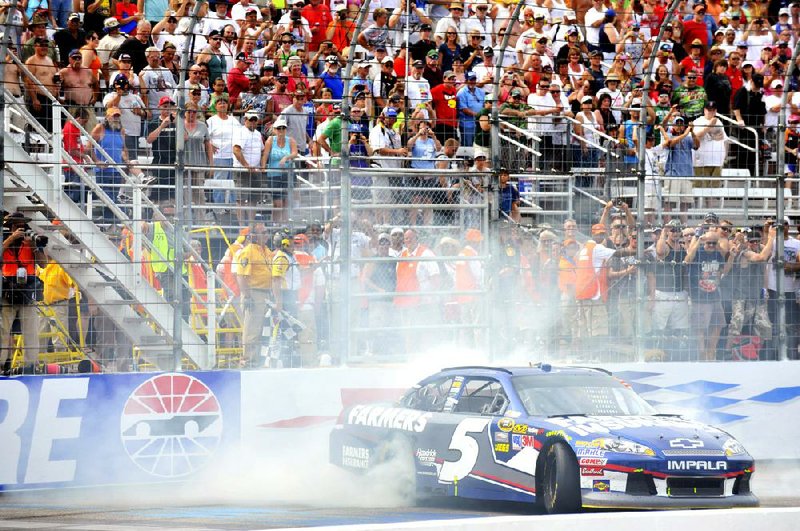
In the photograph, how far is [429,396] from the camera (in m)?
10.5

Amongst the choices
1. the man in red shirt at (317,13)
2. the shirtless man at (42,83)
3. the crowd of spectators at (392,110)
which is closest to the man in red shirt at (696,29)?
the crowd of spectators at (392,110)

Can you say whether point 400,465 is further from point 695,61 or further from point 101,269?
point 695,61

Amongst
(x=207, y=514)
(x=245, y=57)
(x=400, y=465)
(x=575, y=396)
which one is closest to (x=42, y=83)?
(x=245, y=57)

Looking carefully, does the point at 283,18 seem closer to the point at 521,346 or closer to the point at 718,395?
the point at 521,346

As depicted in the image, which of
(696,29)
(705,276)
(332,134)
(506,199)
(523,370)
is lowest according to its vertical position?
(523,370)

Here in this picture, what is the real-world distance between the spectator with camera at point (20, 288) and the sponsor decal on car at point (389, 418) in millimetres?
2913

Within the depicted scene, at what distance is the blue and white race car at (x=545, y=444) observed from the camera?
28.7ft

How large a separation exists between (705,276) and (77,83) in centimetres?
677

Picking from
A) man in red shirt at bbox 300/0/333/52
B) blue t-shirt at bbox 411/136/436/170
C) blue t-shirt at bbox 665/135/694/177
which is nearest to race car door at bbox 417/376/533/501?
blue t-shirt at bbox 411/136/436/170

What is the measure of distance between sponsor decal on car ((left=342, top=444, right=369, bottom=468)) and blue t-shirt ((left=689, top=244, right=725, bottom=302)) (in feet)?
14.0

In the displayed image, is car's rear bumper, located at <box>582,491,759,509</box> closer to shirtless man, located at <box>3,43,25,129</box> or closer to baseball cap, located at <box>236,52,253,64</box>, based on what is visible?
shirtless man, located at <box>3,43,25,129</box>

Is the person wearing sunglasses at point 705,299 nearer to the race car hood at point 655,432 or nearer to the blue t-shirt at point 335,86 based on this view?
the race car hood at point 655,432

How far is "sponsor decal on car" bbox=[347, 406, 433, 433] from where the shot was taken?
10227 mm

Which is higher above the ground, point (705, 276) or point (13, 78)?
point (13, 78)
